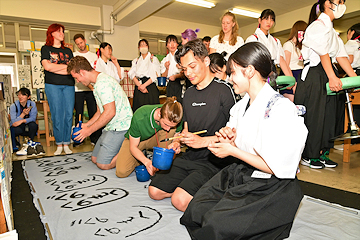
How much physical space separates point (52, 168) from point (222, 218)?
2.31 meters

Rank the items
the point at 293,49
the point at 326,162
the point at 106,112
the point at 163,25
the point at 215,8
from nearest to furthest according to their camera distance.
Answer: the point at 106,112
the point at 326,162
the point at 293,49
the point at 215,8
the point at 163,25

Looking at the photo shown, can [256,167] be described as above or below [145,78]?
below

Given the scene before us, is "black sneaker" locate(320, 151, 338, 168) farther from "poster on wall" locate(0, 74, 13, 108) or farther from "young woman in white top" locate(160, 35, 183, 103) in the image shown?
"poster on wall" locate(0, 74, 13, 108)

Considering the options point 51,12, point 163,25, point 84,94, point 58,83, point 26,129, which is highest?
point 163,25

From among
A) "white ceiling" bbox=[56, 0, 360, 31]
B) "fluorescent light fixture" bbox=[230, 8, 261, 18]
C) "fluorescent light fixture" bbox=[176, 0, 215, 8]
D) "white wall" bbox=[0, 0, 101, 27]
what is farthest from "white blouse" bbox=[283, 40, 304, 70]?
"white wall" bbox=[0, 0, 101, 27]

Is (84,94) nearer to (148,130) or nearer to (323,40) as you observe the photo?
(148,130)

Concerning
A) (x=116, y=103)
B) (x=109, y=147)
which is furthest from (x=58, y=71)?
(x=109, y=147)

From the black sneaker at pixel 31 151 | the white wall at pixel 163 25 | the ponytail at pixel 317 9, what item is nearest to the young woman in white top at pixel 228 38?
the ponytail at pixel 317 9

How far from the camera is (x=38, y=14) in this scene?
229 inches

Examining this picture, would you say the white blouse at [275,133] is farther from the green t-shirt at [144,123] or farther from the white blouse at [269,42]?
the white blouse at [269,42]

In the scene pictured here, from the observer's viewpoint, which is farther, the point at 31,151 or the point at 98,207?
the point at 31,151

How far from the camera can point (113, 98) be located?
264cm

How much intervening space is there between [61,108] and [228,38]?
242 centimetres

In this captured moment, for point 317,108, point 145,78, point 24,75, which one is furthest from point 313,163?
point 24,75
